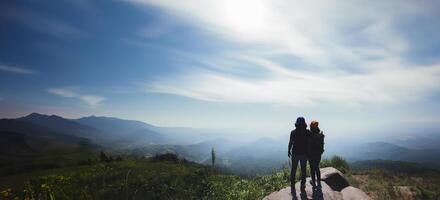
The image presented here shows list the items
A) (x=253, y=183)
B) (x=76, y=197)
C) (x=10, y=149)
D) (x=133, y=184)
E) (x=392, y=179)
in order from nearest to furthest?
(x=76, y=197) < (x=133, y=184) < (x=253, y=183) < (x=392, y=179) < (x=10, y=149)

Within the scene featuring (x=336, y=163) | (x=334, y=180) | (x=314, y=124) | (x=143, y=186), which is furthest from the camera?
(x=336, y=163)

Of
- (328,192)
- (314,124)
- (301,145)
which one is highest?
(314,124)

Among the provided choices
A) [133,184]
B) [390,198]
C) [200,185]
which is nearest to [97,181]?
[133,184]

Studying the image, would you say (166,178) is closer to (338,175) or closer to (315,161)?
(315,161)

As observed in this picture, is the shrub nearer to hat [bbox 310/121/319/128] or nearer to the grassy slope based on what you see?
the grassy slope

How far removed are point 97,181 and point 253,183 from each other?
28.8ft

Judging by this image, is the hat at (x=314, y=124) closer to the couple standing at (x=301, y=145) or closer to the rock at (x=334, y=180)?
the couple standing at (x=301, y=145)

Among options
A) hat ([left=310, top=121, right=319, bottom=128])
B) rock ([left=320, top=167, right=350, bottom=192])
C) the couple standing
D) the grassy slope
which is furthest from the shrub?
the couple standing

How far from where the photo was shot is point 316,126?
1470cm

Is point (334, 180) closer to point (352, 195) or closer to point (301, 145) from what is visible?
point (352, 195)

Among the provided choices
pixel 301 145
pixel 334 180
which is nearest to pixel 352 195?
pixel 334 180

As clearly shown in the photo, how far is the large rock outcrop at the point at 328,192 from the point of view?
522 inches

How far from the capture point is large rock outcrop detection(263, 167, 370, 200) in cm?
1326

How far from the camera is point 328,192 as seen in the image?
571 inches
